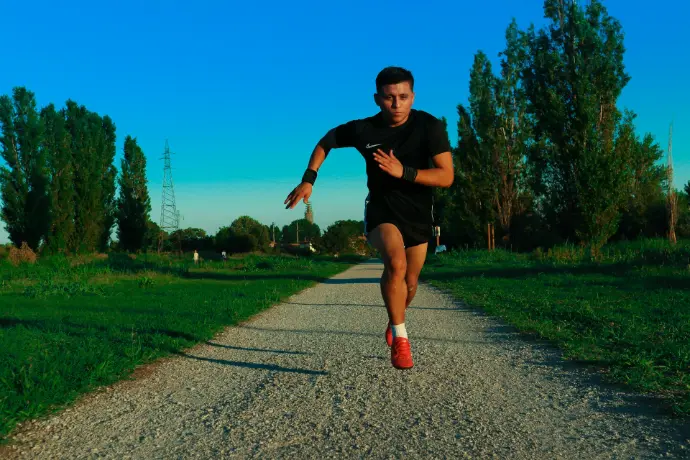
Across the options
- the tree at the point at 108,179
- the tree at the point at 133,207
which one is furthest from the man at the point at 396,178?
the tree at the point at 133,207

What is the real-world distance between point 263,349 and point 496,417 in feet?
10.9

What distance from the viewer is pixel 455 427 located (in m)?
3.29

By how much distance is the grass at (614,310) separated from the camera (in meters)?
4.80

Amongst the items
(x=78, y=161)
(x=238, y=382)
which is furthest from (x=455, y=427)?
(x=78, y=161)

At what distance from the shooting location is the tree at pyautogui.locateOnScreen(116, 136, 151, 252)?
47125 millimetres

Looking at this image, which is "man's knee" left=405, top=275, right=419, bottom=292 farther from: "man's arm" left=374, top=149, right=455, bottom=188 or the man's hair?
the man's hair

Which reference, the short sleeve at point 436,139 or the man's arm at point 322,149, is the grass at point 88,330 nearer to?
the man's arm at point 322,149

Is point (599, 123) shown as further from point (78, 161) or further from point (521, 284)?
point (78, 161)

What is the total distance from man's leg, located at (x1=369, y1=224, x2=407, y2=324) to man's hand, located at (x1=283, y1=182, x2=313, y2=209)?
2.25 ft

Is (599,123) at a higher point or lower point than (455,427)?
higher

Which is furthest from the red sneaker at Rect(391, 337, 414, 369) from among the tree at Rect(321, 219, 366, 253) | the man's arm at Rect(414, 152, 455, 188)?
the tree at Rect(321, 219, 366, 253)

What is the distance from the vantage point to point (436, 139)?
187 inches

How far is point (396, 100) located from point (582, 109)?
2314 centimetres

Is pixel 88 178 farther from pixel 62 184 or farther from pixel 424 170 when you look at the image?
pixel 424 170
